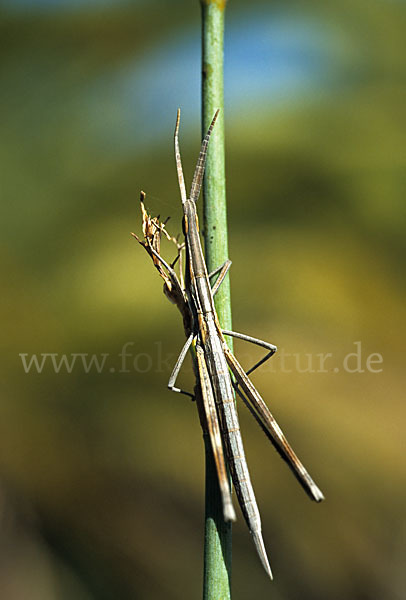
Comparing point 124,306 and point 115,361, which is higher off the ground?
point 124,306

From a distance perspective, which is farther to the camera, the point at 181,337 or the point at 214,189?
the point at 181,337

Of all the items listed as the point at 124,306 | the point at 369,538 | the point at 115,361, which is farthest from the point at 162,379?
the point at 369,538

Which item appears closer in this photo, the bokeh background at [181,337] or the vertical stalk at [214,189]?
the vertical stalk at [214,189]

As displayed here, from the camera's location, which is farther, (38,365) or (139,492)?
(38,365)

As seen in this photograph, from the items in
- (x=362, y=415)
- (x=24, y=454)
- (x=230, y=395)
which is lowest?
(x=24, y=454)

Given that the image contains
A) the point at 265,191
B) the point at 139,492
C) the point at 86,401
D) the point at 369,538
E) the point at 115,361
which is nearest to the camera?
the point at 369,538

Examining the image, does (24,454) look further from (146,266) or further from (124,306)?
(146,266)

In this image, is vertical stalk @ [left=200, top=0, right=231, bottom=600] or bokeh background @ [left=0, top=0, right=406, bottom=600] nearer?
vertical stalk @ [left=200, top=0, right=231, bottom=600]

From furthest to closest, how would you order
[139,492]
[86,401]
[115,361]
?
[115,361] → [86,401] → [139,492]
